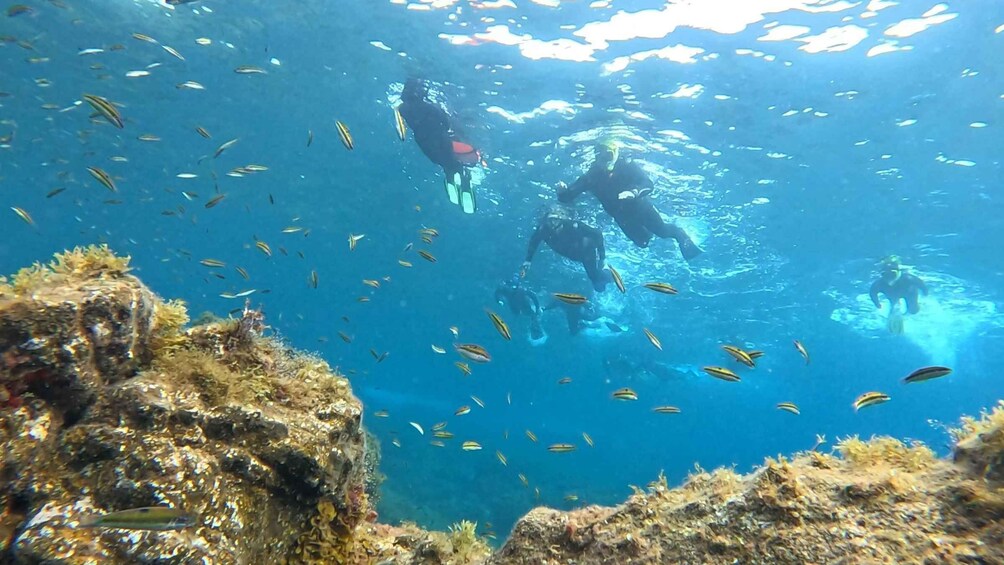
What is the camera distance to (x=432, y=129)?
598 inches

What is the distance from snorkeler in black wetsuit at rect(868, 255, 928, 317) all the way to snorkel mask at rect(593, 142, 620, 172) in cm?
1416

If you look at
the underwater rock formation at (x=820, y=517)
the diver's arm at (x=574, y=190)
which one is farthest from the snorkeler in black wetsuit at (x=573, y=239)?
the underwater rock formation at (x=820, y=517)

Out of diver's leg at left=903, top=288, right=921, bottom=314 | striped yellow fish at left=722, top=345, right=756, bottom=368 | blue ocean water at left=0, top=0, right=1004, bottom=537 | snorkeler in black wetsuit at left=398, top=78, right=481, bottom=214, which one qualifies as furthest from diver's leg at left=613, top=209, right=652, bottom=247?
diver's leg at left=903, top=288, right=921, bottom=314

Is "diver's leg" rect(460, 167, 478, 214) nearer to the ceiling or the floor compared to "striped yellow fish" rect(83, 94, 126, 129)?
nearer to the ceiling

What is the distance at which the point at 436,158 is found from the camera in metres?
15.7

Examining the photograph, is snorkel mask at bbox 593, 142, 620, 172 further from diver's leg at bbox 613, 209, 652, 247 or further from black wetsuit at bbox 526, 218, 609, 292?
black wetsuit at bbox 526, 218, 609, 292

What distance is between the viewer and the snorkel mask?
16172mm

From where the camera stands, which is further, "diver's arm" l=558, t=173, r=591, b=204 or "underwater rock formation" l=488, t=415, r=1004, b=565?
"diver's arm" l=558, t=173, r=591, b=204

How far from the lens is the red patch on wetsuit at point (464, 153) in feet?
49.8

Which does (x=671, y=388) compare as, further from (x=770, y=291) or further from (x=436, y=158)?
(x=436, y=158)

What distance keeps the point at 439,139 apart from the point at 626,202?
20.8 ft

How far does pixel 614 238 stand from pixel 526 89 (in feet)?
31.1

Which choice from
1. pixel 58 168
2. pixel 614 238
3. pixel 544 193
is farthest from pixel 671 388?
pixel 58 168

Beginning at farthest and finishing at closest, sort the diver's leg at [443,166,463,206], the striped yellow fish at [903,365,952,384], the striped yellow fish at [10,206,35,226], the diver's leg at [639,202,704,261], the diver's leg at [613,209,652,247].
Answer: the diver's leg at [443,166,463,206]
the diver's leg at [613,209,652,247]
the diver's leg at [639,202,704,261]
the striped yellow fish at [10,206,35,226]
the striped yellow fish at [903,365,952,384]
